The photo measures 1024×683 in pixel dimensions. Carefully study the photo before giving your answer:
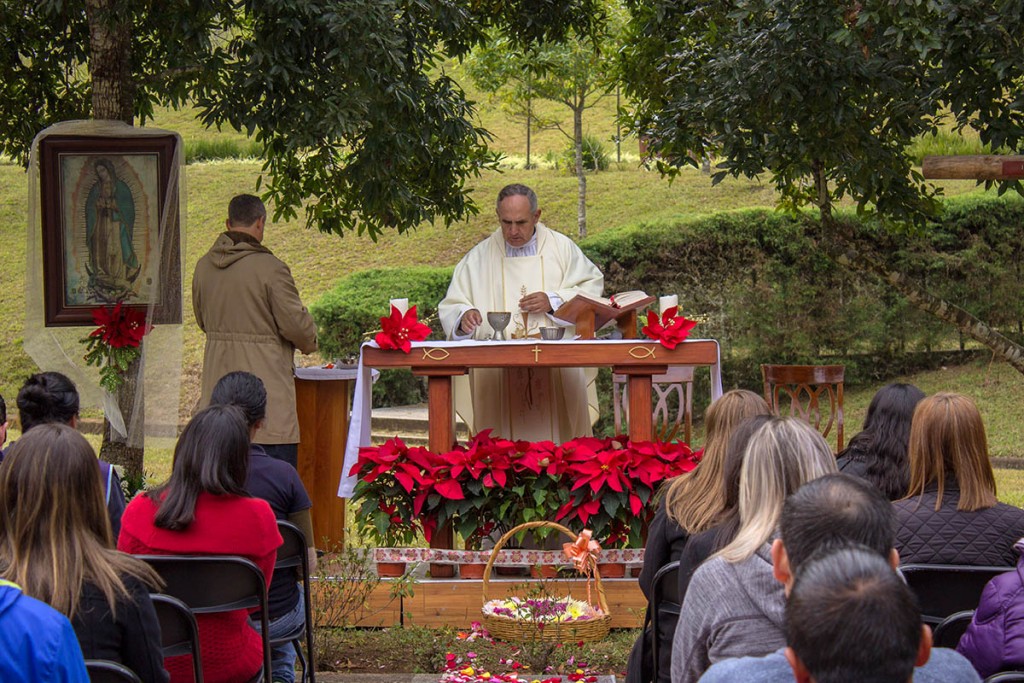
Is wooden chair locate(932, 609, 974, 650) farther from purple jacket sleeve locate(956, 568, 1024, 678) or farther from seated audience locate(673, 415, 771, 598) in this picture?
seated audience locate(673, 415, 771, 598)

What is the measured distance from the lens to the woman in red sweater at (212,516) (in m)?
3.34

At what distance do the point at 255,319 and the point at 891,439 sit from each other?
3221 millimetres

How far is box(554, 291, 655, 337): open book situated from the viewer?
606 centimetres

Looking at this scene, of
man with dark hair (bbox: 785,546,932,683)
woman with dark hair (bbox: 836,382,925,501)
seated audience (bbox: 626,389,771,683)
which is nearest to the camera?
man with dark hair (bbox: 785,546,932,683)

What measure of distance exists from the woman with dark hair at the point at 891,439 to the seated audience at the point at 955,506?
476mm

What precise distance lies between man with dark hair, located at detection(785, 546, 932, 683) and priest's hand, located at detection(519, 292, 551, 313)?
488cm

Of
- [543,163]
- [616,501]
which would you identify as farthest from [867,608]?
[543,163]

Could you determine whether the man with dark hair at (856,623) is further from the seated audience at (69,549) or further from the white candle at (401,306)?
the white candle at (401,306)

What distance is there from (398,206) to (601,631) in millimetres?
3245

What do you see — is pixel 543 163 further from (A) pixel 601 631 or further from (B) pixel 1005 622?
(B) pixel 1005 622

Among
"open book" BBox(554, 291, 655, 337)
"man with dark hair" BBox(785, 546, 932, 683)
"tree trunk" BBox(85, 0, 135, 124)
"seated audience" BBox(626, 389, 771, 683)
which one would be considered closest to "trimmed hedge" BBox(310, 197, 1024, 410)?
"tree trunk" BBox(85, 0, 135, 124)

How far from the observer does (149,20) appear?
6.80 metres

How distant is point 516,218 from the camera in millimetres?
6777

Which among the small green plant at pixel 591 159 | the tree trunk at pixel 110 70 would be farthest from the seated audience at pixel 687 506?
the small green plant at pixel 591 159
